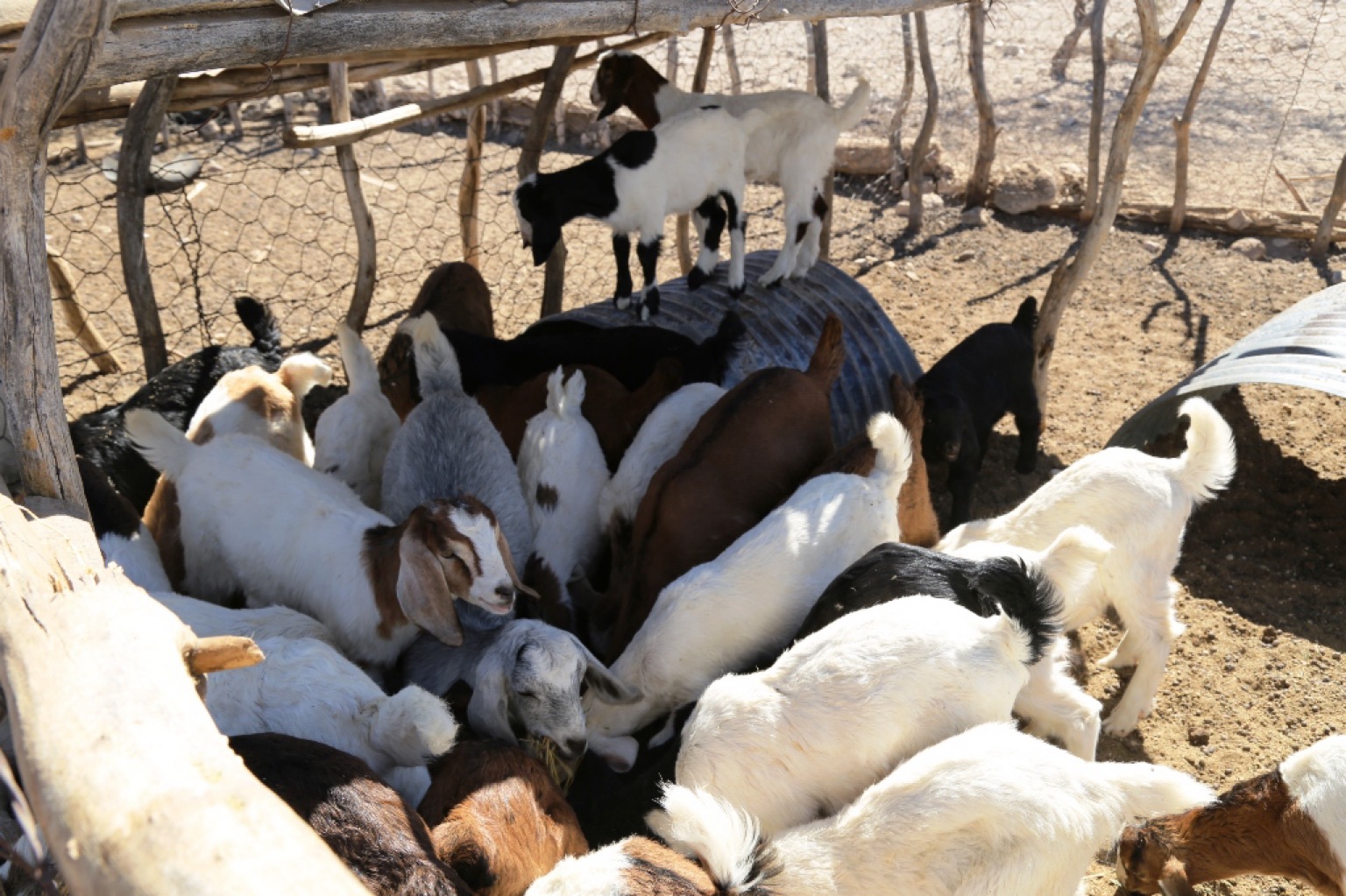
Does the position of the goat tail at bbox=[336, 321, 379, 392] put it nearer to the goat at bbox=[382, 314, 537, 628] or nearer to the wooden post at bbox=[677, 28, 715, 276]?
the goat at bbox=[382, 314, 537, 628]

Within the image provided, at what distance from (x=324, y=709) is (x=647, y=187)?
110 inches

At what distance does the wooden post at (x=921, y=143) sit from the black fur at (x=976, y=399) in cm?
316

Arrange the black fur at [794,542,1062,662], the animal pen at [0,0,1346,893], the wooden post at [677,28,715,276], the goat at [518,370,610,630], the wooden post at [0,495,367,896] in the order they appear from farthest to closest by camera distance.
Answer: the wooden post at [677,28,715,276] < the goat at [518,370,610,630] < the black fur at [794,542,1062,662] < the animal pen at [0,0,1346,893] < the wooden post at [0,495,367,896]

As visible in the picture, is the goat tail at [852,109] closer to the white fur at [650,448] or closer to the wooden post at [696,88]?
the wooden post at [696,88]

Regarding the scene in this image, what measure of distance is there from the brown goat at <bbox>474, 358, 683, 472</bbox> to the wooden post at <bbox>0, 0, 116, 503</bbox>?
2.29 meters

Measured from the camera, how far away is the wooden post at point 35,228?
7.23 ft

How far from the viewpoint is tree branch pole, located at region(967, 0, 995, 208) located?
310 inches

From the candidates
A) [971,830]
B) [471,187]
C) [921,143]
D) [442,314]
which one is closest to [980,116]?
[921,143]

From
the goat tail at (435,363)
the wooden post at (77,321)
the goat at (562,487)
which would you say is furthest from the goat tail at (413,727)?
the wooden post at (77,321)

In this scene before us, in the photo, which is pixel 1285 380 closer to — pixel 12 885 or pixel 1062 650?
pixel 1062 650

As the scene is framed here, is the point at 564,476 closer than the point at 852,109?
Yes

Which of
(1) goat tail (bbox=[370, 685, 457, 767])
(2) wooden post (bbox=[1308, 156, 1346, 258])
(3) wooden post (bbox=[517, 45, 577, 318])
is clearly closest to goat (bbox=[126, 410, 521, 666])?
(1) goat tail (bbox=[370, 685, 457, 767])

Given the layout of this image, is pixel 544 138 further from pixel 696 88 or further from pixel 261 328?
pixel 261 328

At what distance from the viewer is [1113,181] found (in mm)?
5242
